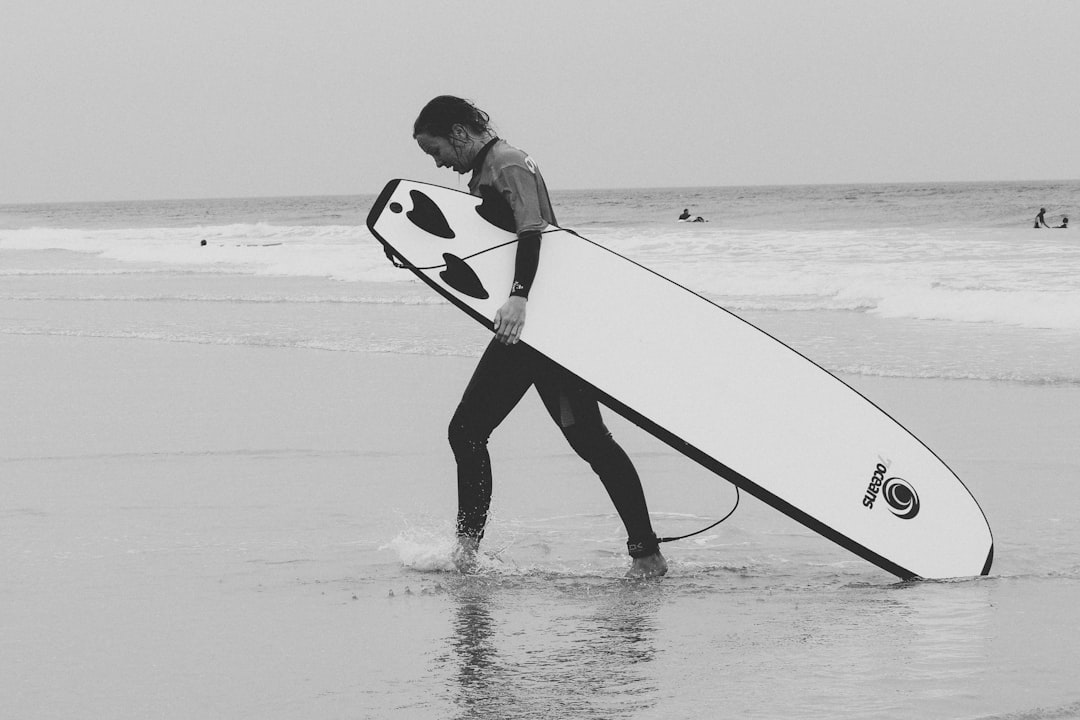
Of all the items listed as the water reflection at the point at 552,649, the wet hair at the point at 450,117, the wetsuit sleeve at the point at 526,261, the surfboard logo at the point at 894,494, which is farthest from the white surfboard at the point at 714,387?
the water reflection at the point at 552,649

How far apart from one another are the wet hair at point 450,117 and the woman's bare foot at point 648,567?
4.60 feet

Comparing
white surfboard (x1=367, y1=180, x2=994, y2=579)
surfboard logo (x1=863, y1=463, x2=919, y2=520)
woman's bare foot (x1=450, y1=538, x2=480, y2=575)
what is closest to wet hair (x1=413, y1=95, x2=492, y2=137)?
white surfboard (x1=367, y1=180, x2=994, y2=579)

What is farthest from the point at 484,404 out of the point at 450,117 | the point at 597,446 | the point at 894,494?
the point at 894,494

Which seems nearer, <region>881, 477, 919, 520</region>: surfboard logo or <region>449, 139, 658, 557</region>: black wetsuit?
<region>449, 139, 658, 557</region>: black wetsuit

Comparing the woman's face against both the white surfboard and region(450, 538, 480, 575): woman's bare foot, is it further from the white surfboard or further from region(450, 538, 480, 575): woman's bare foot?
region(450, 538, 480, 575): woman's bare foot

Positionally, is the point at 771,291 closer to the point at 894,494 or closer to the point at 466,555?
the point at 894,494

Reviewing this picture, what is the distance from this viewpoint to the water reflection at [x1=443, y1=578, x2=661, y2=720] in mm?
2635

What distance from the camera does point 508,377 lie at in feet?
12.3

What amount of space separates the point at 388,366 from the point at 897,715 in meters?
6.54

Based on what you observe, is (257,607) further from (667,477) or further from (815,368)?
(667,477)

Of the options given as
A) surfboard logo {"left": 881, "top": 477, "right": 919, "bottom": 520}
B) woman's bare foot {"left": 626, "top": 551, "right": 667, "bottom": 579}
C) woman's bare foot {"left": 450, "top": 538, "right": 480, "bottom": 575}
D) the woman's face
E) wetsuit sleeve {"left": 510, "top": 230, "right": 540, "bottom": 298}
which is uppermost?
the woman's face

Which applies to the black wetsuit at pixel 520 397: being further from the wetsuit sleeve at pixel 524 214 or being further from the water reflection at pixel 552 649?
the water reflection at pixel 552 649

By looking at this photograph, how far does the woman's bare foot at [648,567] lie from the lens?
3.81 metres

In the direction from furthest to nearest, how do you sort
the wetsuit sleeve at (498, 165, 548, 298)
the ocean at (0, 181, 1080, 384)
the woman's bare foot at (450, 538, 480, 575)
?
the ocean at (0, 181, 1080, 384) → the woman's bare foot at (450, 538, 480, 575) → the wetsuit sleeve at (498, 165, 548, 298)
